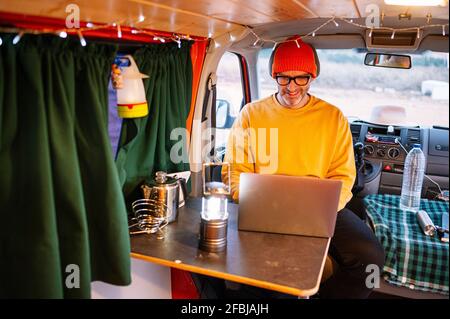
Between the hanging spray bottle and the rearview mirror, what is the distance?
184cm

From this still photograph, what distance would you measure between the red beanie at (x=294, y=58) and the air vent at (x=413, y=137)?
127 centimetres

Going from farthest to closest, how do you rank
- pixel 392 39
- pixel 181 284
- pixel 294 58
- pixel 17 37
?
pixel 392 39
pixel 294 58
pixel 181 284
pixel 17 37

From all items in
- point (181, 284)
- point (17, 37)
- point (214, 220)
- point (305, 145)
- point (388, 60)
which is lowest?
point (181, 284)

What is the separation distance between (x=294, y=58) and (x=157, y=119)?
2.58 feet

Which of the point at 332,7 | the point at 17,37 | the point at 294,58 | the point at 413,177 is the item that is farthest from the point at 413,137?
the point at 17,37

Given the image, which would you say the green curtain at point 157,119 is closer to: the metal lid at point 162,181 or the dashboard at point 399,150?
the metal lid at point 162,181

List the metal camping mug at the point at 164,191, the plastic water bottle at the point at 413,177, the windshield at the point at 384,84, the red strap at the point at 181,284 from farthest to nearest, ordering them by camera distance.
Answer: the windshield at the point at 384,84, the plastic water bottle at the point at 413,177, the red strap at the point at 181,284, the metal camping mug at the point at 164,191

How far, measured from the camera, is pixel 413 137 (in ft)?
9.62

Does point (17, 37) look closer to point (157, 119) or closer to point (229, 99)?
point (157, 119)

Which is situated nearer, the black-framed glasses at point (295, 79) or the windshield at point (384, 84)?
the black-framed glasses at point (295, 79)

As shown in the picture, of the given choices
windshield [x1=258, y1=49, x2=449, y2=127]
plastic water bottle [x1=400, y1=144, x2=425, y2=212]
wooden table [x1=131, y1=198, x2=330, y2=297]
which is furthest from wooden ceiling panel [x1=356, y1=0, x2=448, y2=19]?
plastic water bottle [x1=400, y1=144, x2=425, y2=212]

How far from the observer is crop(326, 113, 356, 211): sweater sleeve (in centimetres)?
206

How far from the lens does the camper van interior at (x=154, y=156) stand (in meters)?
1.06

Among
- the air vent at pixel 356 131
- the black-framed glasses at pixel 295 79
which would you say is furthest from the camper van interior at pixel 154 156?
the air vent at pixel 356 131
